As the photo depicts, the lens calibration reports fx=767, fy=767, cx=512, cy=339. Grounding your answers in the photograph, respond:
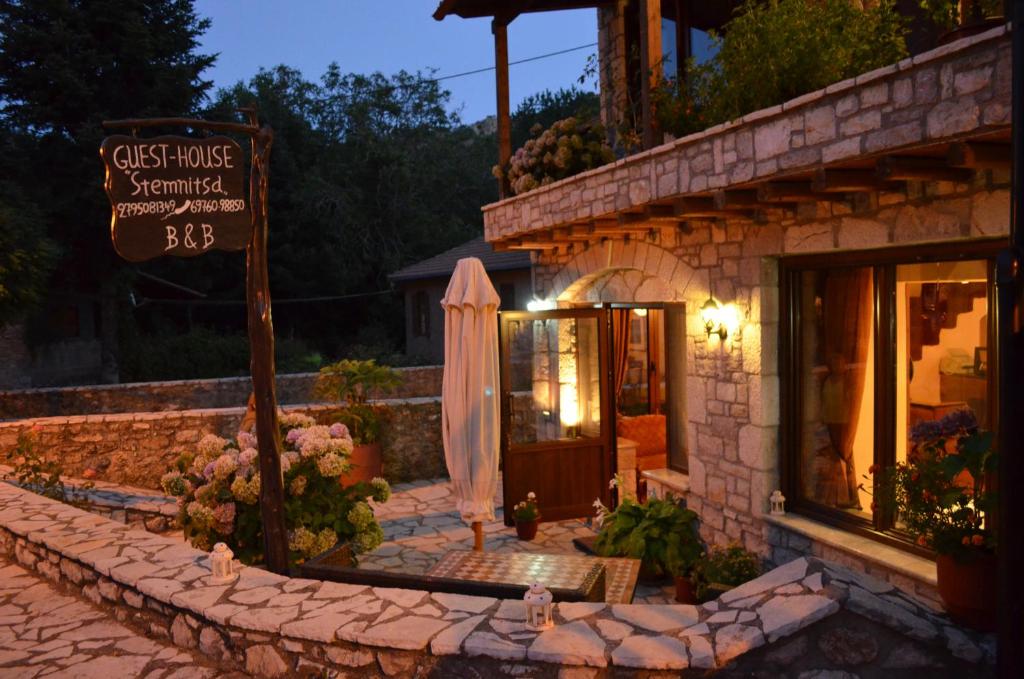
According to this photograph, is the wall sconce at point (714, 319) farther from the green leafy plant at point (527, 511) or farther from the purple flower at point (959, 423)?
the green leafy plant at point (527, 511)

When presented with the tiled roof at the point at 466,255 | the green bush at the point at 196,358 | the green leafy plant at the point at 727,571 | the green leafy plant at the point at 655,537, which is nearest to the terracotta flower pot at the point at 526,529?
the green leafy plant at the point at 655,537

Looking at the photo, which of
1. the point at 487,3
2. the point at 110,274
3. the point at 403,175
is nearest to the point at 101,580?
the point at 487,3

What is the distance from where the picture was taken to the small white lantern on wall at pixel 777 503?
597 centimetres

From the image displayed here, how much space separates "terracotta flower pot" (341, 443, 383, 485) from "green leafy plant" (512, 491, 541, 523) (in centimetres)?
286

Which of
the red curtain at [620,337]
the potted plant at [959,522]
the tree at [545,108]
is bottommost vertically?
the potted plant at [959,522]

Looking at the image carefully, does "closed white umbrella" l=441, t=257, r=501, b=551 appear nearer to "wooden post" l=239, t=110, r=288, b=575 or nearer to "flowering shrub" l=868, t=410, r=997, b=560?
"wooden post" l=239, t=110, r=288, b=575

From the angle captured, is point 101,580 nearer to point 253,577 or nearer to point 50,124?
point 253,577

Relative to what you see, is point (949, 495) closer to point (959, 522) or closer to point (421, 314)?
point (959, 522)

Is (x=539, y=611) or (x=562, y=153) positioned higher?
(x=562, y=153)

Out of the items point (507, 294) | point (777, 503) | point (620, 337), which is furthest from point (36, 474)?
point (507, 294)

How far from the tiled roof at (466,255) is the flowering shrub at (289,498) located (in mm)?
10453

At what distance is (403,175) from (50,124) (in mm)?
11544

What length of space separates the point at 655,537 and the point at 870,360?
2.27 metres

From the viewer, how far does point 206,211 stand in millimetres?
4629
